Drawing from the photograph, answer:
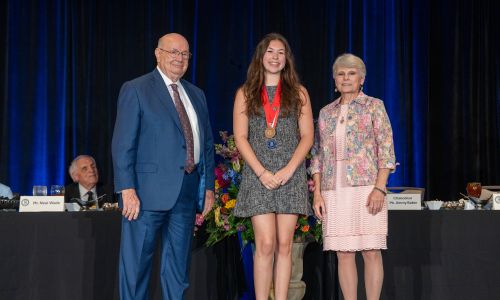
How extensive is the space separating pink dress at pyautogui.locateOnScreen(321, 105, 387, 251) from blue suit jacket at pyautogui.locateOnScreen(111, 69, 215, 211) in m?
0.76

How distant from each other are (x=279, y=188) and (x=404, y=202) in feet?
3.28

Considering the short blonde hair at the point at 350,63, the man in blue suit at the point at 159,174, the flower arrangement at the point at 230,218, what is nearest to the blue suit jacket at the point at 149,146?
the man in blue suit at the point at 159,174

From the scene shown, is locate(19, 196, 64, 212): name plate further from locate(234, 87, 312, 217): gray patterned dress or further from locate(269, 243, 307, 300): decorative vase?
locate(269, 243, 307, 300): decorative vase

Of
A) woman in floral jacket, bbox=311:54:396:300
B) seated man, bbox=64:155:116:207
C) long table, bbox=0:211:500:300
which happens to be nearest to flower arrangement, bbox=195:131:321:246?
long table, bbox=0:211:500:300

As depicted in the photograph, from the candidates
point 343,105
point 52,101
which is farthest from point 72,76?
point 343,105

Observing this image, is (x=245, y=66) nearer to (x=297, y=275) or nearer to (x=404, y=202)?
(x=404, y=202)

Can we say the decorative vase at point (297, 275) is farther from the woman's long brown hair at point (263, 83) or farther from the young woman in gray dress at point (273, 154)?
A: the woman's long brown hair at point (263, 83)

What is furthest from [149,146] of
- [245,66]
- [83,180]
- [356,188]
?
[245,66]

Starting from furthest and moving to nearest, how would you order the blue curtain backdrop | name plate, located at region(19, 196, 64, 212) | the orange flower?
the blue curtain backdrop < the orange flower < name plate, located at region(19, 196, 64, 212)

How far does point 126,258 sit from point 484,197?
217 centimetres

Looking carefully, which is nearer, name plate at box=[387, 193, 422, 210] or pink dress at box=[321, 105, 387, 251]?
pink dress at box=[321, 105, 387, 251]

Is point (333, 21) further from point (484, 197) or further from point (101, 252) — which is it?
point (101, 252)

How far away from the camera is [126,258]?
3.00 meters

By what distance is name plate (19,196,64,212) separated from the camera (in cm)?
340
